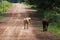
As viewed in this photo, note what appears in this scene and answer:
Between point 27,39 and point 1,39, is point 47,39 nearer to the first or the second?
point 27,39

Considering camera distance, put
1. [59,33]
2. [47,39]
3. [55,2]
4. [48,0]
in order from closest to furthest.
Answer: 1. [47,39]
2. [59,33]
3. [55,2]
4. [48,0]

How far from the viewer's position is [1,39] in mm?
13484

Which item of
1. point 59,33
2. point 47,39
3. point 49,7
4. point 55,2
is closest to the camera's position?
point 47,39

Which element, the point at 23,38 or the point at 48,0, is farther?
the point at 48,0

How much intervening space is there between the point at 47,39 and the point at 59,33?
8.33ft

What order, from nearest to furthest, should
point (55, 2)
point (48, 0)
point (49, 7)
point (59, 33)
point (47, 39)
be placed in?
point (47, 39) → point (59, 33) → point (55, 2) → point (48, 0) → point (49, 7)

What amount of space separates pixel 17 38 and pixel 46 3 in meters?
20.1

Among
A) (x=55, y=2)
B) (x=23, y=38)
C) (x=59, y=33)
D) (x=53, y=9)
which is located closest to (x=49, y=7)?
(x=53, y=9)

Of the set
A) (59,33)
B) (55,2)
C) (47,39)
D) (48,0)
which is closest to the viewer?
(47,39)

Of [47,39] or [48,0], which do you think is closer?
[47,39]

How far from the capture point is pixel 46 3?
1318 inches

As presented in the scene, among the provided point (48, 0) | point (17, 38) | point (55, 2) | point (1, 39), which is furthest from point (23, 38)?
point (48, 0)

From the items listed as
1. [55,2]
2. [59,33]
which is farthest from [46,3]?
[59,33]

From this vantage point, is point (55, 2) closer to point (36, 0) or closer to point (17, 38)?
point (36, 0)
